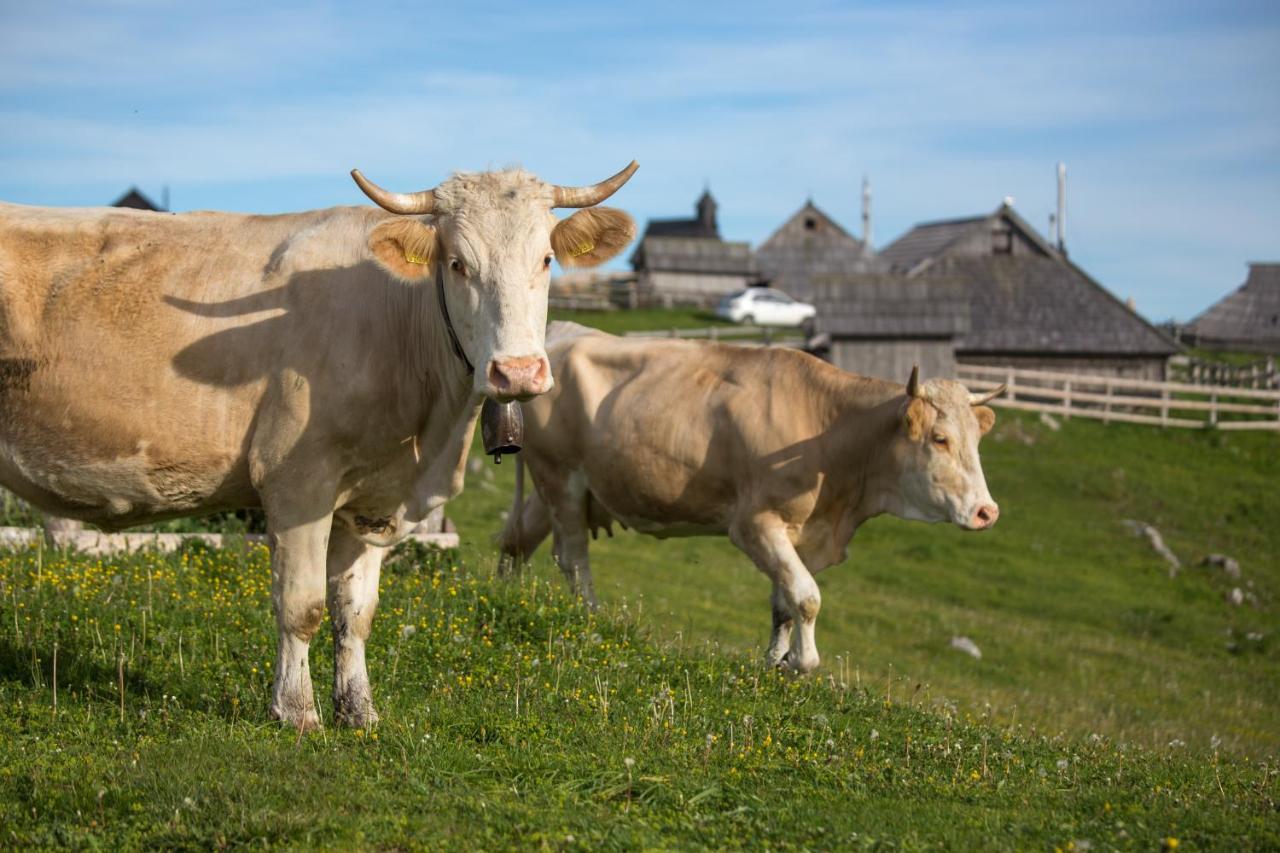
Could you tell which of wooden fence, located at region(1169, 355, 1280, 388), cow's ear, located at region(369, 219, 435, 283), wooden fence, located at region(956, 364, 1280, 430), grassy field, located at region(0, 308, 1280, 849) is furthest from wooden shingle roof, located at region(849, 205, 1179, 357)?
cow's ear, located at region(369, 219, 435, 283)

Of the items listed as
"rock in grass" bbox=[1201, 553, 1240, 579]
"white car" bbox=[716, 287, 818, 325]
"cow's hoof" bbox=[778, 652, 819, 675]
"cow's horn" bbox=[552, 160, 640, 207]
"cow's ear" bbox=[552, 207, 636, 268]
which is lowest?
"rock in grass" bbox=[1201, 553, 1240, 579]

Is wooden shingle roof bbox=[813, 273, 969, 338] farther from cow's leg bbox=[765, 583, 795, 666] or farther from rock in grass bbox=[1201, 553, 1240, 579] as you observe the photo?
cow's leg bbox=[765, 583, 795, 666]

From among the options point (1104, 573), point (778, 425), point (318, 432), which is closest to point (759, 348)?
point (778, 425)

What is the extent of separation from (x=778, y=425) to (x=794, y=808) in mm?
5979

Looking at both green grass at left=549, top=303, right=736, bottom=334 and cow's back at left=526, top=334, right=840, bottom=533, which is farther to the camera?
green grass at left=549, top=303, right=736, bottom=334

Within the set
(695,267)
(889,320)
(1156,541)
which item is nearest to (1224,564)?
(1156,541)

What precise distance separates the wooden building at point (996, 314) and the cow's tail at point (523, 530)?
85.2ft

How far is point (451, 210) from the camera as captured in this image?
7.34 meters

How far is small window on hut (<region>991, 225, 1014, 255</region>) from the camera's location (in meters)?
48.7

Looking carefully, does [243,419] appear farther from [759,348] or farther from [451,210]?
[759,348]

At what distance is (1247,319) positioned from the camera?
6575cm

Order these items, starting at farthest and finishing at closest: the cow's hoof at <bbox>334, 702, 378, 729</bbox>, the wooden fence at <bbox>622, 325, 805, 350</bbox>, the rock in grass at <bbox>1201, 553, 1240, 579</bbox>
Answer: the wooden fence at <bbox>622, 325, 805, 350</bbox>
the rock in grass at <bbox>1201, 553, 1240, 579</bbox>
the cow's hoof at <bbox>334, 702, 378, 729</bbox>

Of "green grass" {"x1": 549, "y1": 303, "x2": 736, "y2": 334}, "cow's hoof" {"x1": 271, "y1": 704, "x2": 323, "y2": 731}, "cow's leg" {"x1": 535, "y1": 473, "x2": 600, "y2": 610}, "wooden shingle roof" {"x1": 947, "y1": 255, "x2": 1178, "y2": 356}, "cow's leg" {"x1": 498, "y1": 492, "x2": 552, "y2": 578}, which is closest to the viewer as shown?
"cow's hoof" {"x1": 271, "y1": 704, "x2": 323, "y2": 731}

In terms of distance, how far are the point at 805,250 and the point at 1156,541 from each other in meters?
47.3
